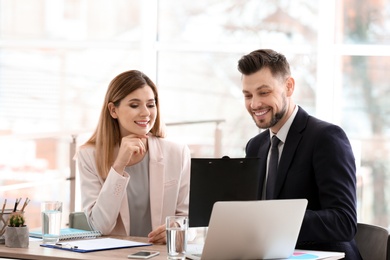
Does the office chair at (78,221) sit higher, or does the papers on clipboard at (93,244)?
the office chair at (78,221)

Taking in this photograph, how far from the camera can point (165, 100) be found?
25.2 ft

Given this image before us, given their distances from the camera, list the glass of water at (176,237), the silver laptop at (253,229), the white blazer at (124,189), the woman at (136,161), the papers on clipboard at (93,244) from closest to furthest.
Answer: the silver laptop at (253,229) < the glass of water at (176,237) < the papers on clipboard at (93,244) < the white blazer at (124,189) < the woman at (136,161)

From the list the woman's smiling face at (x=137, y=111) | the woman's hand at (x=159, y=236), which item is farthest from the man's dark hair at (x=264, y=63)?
the woman's hand at (x=159, y=236)

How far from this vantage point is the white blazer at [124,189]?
354 centimetres

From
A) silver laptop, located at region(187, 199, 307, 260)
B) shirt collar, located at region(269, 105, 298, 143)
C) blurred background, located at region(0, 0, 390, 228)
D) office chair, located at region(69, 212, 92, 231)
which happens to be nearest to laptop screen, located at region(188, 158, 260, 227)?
silver laptop, located at region(187, 199, 307, 260)

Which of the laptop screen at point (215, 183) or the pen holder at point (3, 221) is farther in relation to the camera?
the pen holder at point (3, 221)

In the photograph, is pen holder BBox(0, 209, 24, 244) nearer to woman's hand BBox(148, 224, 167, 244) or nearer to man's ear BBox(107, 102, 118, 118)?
woman's hand BBox(148, 224, 167, 244)

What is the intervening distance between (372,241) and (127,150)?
1116mm

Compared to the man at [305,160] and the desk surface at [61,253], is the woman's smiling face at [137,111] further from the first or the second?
the desk surface at [61,253]

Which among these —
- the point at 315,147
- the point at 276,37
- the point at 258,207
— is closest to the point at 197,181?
the point at 258,207

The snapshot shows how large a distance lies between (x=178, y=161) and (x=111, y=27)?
13.8ft

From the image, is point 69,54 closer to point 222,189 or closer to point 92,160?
point 92,160

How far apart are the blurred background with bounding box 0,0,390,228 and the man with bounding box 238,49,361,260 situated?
309cm

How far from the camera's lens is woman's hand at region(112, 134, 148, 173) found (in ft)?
11.7
